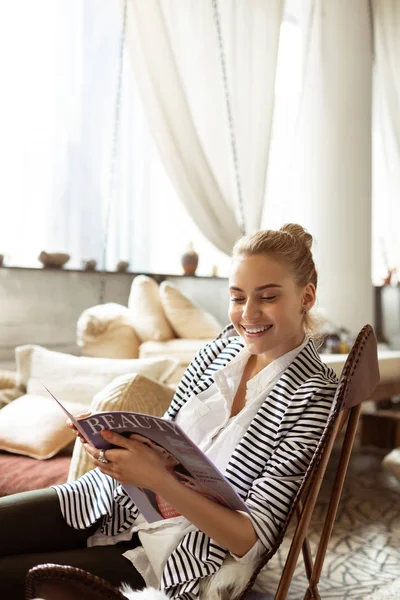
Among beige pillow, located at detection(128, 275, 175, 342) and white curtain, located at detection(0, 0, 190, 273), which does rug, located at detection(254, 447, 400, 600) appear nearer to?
beige pillow, located at detection(128, 275, 175, 342)

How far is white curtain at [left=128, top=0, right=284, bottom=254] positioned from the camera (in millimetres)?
4023

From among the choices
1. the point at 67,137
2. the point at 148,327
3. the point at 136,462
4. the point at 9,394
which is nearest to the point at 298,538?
the point at 136,462

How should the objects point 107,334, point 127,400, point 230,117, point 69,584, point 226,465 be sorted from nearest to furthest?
1. point 69,584
2. point 226,465
3. point 127,400
4. point 107,334
5. point 230,117

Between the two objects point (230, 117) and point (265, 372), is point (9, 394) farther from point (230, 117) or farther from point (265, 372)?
point (230, 117)

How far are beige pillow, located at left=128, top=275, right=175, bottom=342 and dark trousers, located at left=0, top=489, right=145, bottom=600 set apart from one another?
2.19 metres

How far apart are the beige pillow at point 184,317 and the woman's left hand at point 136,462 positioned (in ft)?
8.59

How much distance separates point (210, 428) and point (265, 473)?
10.0 inches

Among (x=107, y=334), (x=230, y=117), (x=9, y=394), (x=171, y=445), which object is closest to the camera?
(x=171, y=445)

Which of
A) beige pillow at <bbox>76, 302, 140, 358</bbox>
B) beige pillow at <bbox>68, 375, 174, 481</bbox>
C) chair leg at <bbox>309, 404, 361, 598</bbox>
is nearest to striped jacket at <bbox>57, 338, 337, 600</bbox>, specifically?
chair leg at <bbox>309, 404, 361, 598</bbox>

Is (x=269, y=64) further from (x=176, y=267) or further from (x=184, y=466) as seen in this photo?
(x=184, y=466)

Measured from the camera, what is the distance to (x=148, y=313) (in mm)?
3807

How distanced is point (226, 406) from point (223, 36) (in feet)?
11.3

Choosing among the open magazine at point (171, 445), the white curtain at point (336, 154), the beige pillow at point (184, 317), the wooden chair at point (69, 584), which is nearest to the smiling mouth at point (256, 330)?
the open magazine at point (171, 445)

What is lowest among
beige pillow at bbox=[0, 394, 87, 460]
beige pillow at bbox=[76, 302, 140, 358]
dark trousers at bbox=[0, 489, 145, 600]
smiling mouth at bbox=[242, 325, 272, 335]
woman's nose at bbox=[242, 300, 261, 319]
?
beige pillow at bbox=[0, 394, 87, 460]
